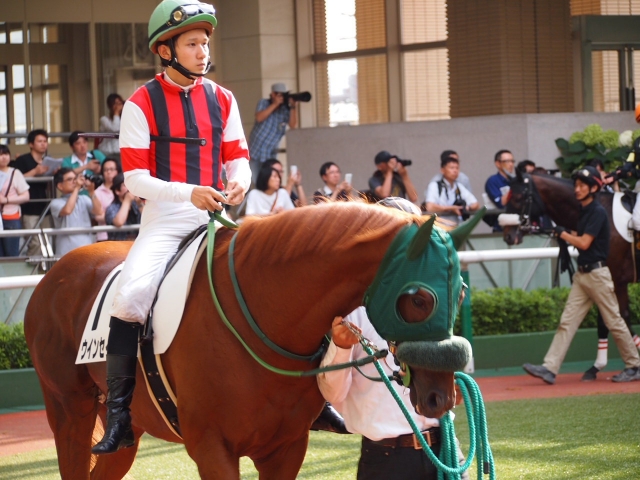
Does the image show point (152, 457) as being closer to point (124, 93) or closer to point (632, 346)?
point (632, 346)

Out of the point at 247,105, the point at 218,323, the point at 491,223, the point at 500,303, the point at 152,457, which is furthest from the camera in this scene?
the point at 247,105

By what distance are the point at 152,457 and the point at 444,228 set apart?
4.18 m

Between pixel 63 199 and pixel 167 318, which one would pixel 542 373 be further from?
pixel 167 318

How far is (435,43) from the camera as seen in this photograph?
1681 centimetres

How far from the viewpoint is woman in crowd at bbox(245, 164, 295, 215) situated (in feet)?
35.5

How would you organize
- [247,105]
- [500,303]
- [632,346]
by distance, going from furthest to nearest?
[247,105] < [500,303] < [632,346]

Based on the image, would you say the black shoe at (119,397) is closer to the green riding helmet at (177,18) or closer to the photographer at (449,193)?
the green riding helmet at (177,18)

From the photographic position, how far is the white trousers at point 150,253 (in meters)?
3.94

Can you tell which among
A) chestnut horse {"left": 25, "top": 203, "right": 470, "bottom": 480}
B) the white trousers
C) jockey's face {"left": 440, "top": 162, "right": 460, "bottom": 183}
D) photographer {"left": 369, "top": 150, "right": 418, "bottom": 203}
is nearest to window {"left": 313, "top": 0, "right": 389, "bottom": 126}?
photographer {"left": 369, "top": 150, "right": 418, "bottom": 203}

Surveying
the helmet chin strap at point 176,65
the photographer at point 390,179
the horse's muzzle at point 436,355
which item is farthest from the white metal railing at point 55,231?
the horse's muzzle at point 436,355

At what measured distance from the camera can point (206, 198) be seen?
3914 mm

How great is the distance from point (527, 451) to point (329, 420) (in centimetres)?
288

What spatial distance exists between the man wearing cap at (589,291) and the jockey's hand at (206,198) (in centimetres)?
610

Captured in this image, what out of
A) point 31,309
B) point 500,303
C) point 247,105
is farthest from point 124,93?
point 31,309
